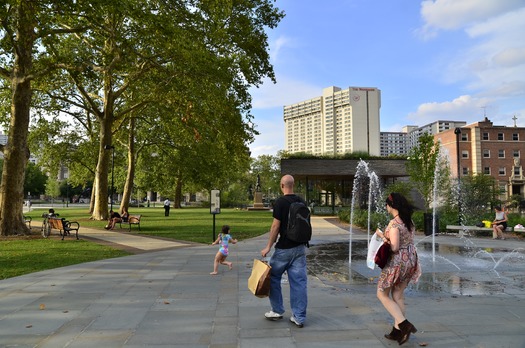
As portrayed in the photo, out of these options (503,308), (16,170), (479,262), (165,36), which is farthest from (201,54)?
(503,308)

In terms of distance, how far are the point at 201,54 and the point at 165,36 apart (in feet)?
5.88

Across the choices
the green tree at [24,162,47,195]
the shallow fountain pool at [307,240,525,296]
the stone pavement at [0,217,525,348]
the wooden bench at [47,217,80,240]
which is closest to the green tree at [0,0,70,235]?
the wooden bench at [47,217,80,240]

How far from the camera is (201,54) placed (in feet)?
56.8

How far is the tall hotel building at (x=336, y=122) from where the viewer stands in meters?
105

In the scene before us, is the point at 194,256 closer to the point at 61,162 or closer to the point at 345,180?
the point at 61,162

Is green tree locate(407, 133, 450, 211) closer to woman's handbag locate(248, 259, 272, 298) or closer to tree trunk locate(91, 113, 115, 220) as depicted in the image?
A: tree trunk locate(91, 113, 115, 220)

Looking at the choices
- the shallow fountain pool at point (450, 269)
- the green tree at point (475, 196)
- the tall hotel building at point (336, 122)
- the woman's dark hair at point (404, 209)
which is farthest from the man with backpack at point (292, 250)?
the tall hotel building at point (336, 122)

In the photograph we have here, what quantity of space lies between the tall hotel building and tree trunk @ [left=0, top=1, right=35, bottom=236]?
A: 81.6 meters

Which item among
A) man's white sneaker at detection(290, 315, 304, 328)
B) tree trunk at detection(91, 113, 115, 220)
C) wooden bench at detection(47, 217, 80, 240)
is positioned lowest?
man's white sneaker at detection(290, 315, 304, 328)

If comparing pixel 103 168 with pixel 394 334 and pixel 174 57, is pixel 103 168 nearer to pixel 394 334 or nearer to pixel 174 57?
pixel 174 57

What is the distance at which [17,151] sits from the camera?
17.0 m

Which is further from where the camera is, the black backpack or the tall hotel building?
the tall hotel building

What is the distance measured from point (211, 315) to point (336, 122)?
360ft

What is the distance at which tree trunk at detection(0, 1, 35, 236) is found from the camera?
55.0 ft
